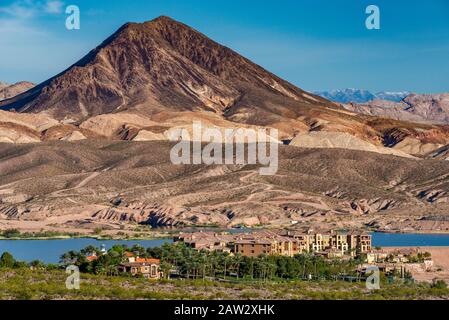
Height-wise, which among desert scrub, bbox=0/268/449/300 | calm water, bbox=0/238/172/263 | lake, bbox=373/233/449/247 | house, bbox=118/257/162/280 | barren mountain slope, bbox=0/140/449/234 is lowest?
desert scrub, bbox=0/268/449/300

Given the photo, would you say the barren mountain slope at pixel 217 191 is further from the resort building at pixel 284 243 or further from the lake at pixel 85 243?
the resort building at pixel 284 243

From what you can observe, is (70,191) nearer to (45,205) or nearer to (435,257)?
(45,205)

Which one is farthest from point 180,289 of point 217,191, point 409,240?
point 217,191

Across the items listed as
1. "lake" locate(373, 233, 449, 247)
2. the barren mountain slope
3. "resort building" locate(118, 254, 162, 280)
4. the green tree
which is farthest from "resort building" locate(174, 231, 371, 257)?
the barren mountain slope

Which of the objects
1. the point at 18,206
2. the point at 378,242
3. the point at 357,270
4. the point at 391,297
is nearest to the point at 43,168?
the point at 18,206

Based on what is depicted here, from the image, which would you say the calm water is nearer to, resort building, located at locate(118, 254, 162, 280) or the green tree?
the green tree

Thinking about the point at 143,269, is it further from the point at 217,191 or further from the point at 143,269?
the point at 217,191

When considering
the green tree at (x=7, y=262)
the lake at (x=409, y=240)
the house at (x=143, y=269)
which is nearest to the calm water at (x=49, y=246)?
the green tree at (x=7, y=262)
